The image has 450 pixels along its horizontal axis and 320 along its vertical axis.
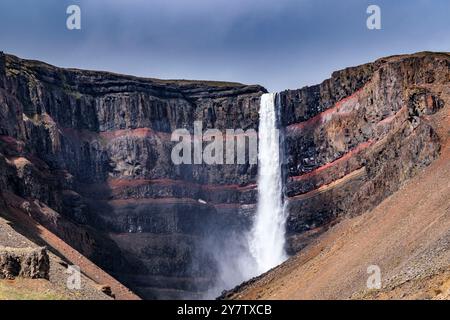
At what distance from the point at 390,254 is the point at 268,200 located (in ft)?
198

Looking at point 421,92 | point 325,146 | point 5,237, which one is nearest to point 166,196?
point 325,146

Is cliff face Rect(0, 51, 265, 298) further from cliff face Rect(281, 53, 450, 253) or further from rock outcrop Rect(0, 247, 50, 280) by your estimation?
rock outcrop Rect(0, 247, 50, 280)

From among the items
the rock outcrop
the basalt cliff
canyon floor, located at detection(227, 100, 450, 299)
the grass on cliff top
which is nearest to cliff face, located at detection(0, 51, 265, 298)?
the basalt cliff

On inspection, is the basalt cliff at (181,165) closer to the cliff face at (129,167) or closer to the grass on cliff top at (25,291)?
the cliff face at (129,167)

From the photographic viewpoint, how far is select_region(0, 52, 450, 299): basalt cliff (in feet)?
287

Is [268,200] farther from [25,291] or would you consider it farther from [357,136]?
[25,291]

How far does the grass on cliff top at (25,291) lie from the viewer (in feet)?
116

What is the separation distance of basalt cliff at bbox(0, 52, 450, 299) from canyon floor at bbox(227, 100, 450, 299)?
7.74 m

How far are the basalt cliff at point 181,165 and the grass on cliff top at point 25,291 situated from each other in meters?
37.3

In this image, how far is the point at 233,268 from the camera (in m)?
110

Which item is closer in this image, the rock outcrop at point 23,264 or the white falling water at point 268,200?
the rock outcrop at point 23,264

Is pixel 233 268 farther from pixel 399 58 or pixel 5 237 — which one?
pixel 5 237

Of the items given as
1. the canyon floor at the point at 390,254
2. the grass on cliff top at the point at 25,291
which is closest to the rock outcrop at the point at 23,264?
the grass on cliff top at the point at 25,291

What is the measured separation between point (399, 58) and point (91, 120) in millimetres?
52106
